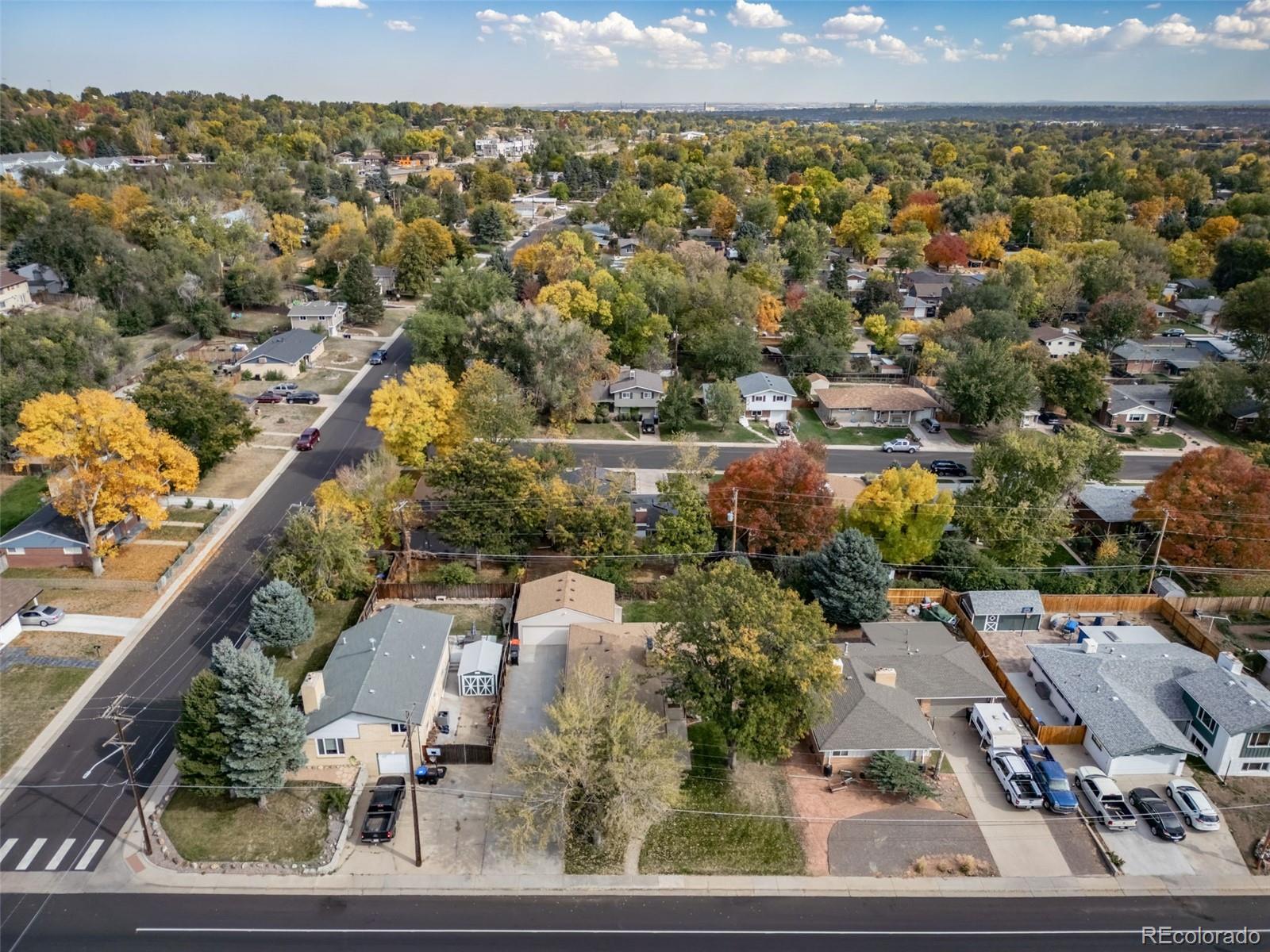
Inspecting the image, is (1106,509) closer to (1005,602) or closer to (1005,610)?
(1005,602)

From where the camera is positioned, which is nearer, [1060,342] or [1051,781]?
[1051,781]

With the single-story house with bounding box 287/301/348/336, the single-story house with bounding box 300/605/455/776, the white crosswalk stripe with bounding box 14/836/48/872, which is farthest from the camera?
the single-story house with bounding box 287/301/348/336

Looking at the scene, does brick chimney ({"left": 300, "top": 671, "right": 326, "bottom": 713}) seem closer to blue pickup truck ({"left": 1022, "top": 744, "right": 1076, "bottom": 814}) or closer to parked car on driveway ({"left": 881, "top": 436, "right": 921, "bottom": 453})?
blue pickup truck ({"left": 1022, "top": 744, "right": 1076, "bottom": 814})

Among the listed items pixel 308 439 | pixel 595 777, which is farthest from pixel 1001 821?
pixel 308 439

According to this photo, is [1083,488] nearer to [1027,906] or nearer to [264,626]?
[1027,906]

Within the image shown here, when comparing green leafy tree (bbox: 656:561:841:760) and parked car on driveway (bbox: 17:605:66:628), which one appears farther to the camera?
parked car on driveway (bbox: 17:605:66:628)

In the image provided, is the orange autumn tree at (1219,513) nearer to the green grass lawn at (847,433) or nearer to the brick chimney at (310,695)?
the green grass lawn at (847,433)

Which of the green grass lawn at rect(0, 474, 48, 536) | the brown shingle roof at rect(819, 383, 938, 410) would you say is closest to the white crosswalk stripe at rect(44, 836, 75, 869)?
the green grass lawn at rect(0, 474, 48, 536)
